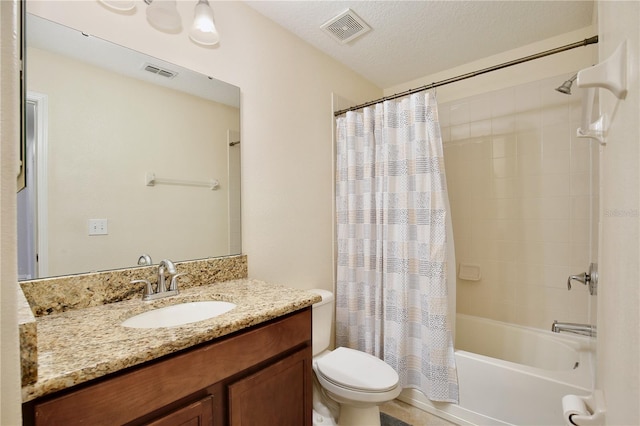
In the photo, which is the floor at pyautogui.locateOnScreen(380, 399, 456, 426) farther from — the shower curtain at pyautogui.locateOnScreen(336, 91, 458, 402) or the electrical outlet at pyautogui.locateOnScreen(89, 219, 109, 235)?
the electrical outlet at pyautogui.locateOnScreen(89, 219, 109, 235)

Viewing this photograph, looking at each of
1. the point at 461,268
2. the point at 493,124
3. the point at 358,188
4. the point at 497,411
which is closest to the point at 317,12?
the point at 358,188

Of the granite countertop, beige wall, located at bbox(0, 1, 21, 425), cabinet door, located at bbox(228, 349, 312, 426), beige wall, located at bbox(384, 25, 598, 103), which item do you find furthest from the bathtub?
beige wall, located at bbox(0, 1, 21, 425)

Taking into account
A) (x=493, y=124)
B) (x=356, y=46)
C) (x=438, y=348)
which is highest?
(x=356, y=46)

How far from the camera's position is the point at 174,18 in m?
1.30

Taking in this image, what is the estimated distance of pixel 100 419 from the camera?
25.7 inches

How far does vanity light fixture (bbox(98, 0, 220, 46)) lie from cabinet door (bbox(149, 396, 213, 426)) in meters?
1.51

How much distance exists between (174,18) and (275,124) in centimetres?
70

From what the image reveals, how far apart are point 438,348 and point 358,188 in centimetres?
114

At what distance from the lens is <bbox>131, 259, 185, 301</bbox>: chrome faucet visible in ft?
3.79

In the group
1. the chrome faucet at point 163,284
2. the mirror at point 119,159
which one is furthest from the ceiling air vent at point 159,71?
the chrome faucet at point 163,284

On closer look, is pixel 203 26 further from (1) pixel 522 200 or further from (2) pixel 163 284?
(1) pixel 522 200

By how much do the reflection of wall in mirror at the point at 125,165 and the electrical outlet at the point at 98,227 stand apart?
16 millimetres

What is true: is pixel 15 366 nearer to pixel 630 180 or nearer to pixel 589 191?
pixel 630 180

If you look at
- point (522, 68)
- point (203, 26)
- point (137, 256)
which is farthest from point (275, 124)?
point (522, 68)
